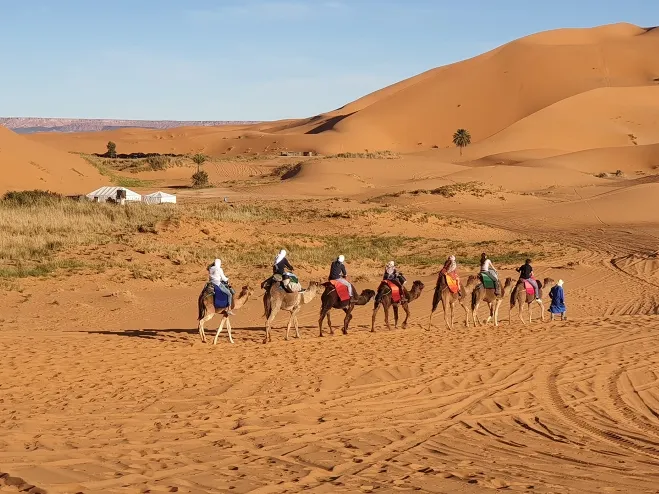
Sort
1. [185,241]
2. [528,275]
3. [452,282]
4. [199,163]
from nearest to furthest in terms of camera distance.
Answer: [452,282] < [528,275] < [185,241] < [199,163]

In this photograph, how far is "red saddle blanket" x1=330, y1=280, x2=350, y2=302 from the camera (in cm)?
1897

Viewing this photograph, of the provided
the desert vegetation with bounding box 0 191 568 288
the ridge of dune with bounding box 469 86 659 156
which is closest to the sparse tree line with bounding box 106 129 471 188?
the ridge of dune with bounding box 469 86 659 156

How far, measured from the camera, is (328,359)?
16234 millimetres

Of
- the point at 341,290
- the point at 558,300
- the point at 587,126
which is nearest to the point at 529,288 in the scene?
the point at 558,300

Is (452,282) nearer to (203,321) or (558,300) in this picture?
(558,300)

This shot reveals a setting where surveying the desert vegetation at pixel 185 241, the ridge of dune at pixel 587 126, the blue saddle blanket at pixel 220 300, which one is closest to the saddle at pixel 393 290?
the blue saddle blanket at pixel 220 300

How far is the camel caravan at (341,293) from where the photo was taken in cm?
1789

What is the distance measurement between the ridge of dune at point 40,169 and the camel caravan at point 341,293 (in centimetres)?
4652

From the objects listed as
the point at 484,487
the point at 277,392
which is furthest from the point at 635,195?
the point at 484,487

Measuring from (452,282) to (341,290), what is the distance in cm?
295

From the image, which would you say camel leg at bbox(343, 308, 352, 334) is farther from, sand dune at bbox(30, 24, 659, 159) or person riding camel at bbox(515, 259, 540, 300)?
sand dune at bbox(30, 24, 659, 159)

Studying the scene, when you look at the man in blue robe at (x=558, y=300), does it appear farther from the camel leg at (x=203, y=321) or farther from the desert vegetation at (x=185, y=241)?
the desert vegetation at (x=185, y=241)

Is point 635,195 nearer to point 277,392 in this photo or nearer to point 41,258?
point 41,258

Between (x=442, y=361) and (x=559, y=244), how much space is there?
24.8 m
